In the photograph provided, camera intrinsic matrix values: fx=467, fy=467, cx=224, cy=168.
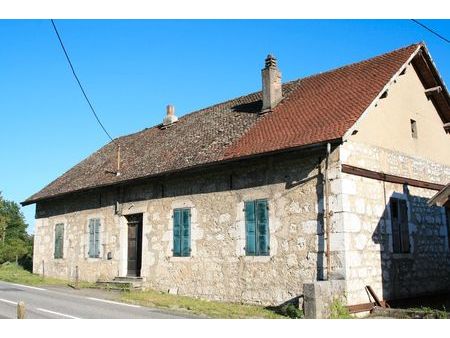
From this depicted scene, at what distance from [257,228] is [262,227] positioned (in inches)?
5.9

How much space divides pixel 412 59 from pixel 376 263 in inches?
241

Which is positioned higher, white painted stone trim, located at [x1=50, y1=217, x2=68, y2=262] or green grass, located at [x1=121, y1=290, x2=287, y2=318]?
→ white painted stone trim, located at [x1=50, y1=217, x2=68, y2=262]

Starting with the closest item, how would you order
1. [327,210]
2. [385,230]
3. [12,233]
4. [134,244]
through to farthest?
1. [327,210]
2. [385,230]
3. [134,244]
4. [12,233]

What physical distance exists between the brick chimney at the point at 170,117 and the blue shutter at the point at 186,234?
6.97 meters

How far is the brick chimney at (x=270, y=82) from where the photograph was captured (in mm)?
14344

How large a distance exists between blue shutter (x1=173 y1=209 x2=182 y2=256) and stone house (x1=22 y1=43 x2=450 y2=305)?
55 mm

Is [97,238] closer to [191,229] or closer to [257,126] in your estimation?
[191,229]

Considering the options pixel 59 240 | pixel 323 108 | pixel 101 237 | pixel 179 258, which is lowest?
pixel 179 258

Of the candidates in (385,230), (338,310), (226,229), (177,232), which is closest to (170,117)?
(177,232)

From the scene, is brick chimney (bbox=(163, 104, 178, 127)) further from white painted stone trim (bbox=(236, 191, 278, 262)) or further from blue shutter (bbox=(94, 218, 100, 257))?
white painted stone trim (bbox=(236, 191, 278, 262))

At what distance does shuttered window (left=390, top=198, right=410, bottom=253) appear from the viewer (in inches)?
466

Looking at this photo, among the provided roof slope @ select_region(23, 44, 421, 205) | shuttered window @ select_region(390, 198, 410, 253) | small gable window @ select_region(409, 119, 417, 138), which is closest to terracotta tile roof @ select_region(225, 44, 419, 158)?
roof slope @ select_region(23, 44, 421, 205)

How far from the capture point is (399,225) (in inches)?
474
